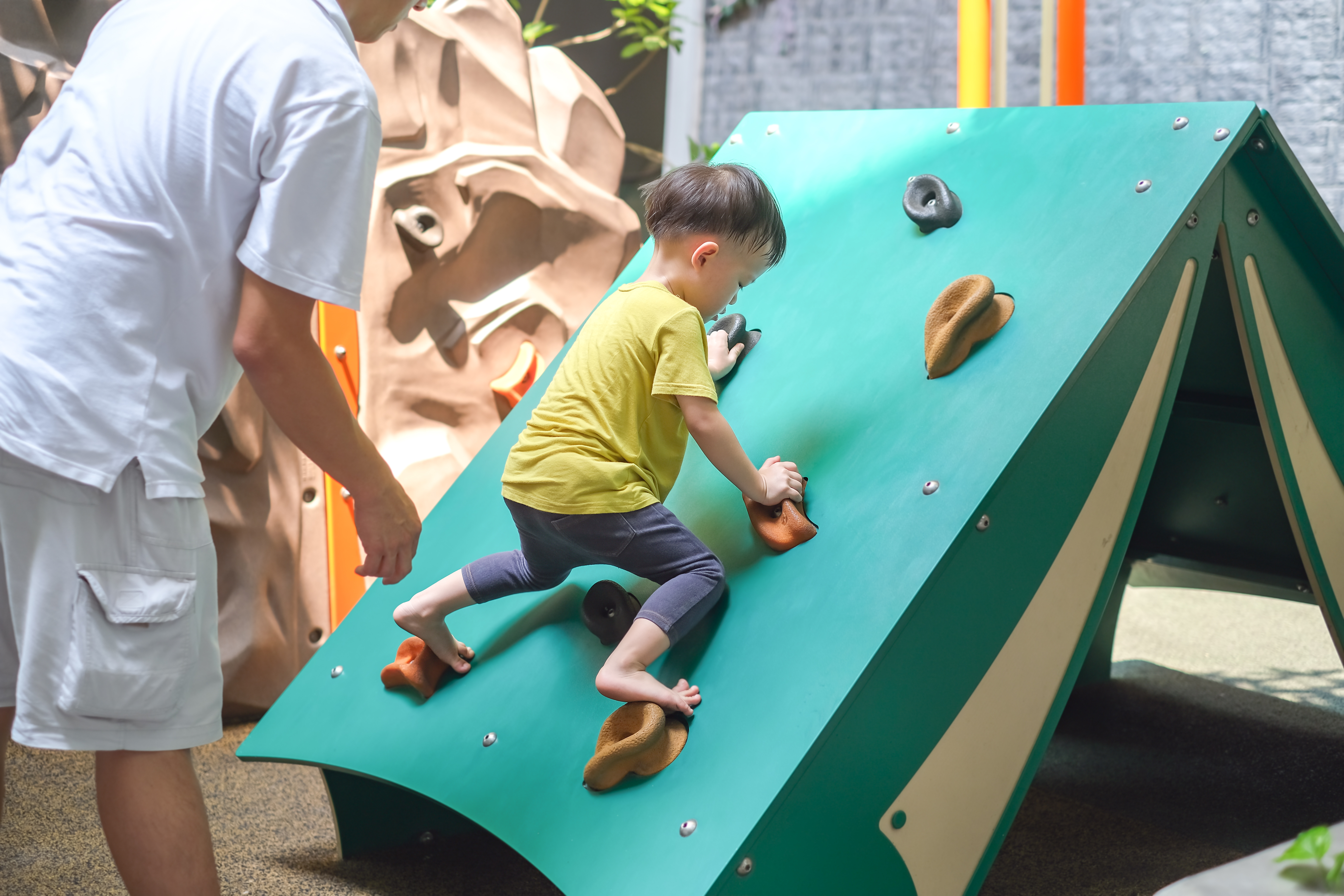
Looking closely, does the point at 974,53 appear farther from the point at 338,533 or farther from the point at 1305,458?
the point at 338,533

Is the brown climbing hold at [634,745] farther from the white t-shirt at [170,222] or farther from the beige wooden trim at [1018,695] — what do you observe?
the white t-shirt at [170,222]

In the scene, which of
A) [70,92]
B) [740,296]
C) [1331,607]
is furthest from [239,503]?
[1331,607]

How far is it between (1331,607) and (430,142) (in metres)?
2.05

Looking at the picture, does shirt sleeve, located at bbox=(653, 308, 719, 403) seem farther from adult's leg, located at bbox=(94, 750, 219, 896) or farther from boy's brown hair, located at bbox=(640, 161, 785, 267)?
adult's leg, located at bbox=(94, 750, 219, 896)

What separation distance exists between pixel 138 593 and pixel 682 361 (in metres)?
0.59

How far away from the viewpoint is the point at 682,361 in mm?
1241

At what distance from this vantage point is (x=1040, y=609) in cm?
121

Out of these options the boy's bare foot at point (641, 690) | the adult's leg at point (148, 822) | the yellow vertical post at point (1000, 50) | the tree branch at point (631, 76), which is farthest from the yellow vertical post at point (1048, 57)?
the tree branch at point (631, 76)

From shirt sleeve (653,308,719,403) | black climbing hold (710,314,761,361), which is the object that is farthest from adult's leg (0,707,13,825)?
black climbing hold (710,314,761,361)

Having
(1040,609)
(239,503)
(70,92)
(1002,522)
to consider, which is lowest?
(239,503)

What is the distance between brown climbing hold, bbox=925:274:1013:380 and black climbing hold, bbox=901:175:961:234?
191mm

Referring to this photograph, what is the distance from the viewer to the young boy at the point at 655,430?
4.03ft

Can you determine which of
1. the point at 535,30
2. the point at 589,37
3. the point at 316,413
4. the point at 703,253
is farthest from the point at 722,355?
the point at 589,37

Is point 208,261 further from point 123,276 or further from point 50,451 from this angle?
point 50,451
